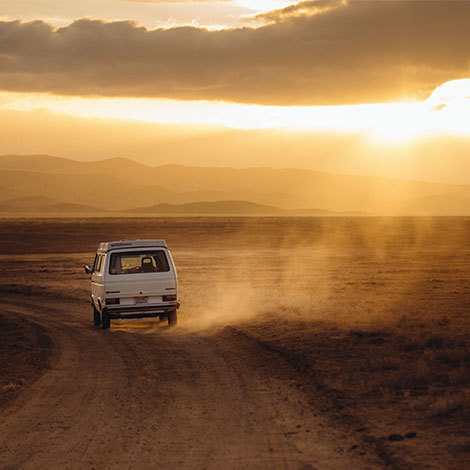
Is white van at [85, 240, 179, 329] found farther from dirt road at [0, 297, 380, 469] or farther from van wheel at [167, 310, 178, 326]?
dirt road at [0, 297, 380, 469]

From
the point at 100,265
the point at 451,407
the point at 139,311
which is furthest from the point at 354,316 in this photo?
the point at 451,407

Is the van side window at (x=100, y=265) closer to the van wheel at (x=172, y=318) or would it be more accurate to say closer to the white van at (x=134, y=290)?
the white van at (x=134, y=290)

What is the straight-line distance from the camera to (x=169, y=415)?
9531 mm

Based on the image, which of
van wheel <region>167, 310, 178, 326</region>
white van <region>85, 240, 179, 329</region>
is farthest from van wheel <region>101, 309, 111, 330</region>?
van wheel <region>167, 310, 178, 326</region>

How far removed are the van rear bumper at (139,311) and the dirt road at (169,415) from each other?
2932 mm

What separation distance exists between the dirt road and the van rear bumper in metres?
2.93

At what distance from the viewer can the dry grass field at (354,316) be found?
9266 millimetres

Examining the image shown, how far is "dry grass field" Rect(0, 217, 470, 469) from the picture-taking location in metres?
9.27

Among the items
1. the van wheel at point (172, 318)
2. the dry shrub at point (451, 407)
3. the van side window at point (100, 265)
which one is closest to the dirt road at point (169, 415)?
the dry shrub at point (451, 407)

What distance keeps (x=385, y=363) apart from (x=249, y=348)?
3.70m

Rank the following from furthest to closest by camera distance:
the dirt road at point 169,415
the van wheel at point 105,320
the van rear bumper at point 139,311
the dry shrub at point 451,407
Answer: the van wheel at point 105,320
the van rear bumper at point 139,311
the dry shrub at point 451,407
the dirt road at point 169,415

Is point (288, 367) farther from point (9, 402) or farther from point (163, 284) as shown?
point (163, 284)

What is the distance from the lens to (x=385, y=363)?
13.0 metres

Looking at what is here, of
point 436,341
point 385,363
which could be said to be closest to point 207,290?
point 436,341
